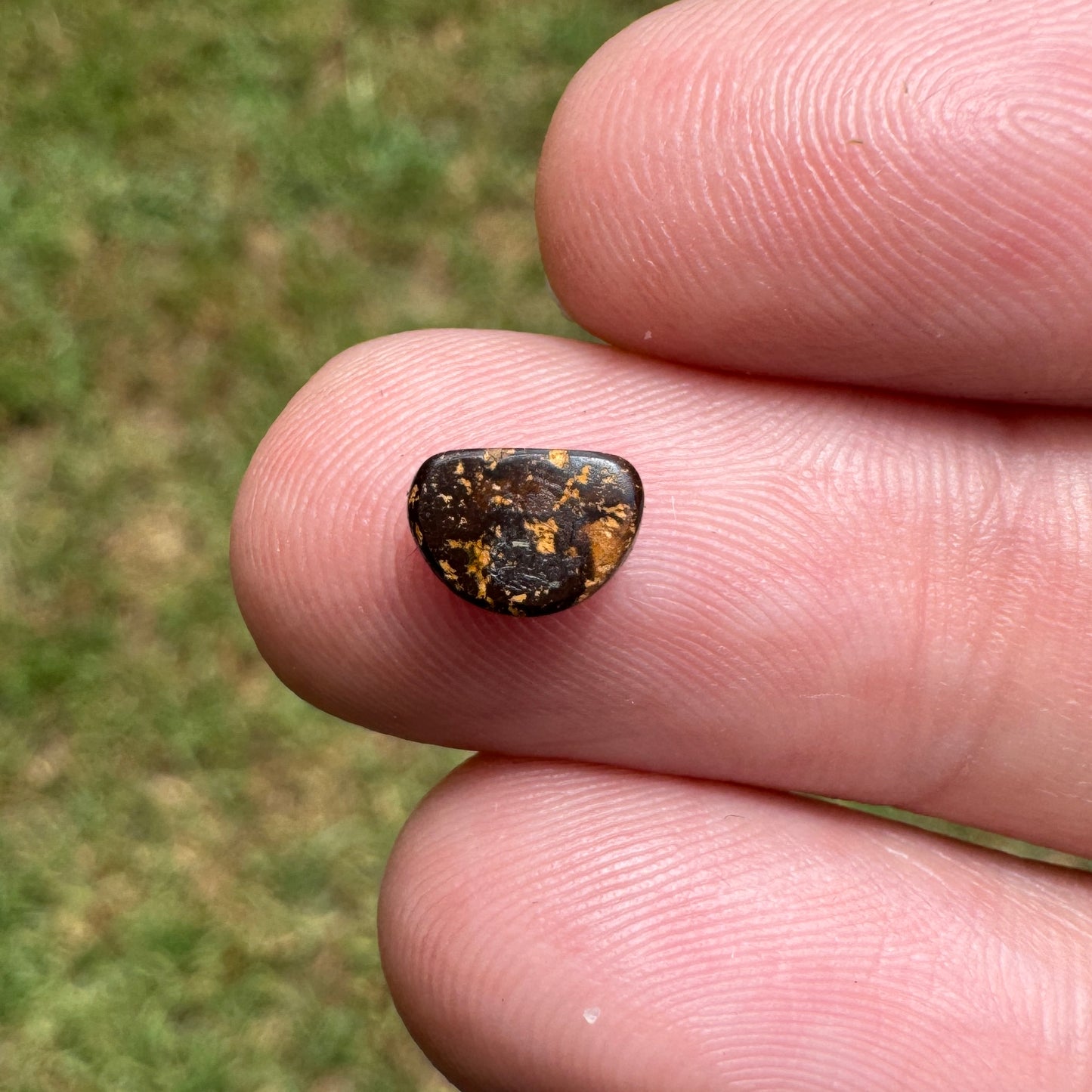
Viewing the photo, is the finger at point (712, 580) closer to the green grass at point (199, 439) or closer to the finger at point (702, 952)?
the finger at point (702, 952)

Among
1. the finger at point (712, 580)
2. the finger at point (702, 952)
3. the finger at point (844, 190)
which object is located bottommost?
the finger at point (702, 952)

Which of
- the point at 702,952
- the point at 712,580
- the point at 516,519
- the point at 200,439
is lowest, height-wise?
the point at 702,952

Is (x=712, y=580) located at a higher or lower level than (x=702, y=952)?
A: higher

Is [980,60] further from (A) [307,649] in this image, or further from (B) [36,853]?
(B) [36,853]

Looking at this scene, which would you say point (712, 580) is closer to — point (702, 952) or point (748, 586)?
point (748, 586)

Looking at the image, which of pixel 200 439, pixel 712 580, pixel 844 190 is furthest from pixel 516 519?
pixel 200 439

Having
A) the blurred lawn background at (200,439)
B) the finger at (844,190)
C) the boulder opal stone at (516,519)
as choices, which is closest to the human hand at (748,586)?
the finger at (844,190)

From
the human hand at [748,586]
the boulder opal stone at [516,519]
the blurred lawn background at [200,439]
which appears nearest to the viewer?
the boulder opal stone at [516,519]

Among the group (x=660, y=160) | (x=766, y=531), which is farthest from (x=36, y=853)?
(x=660, y=160)
